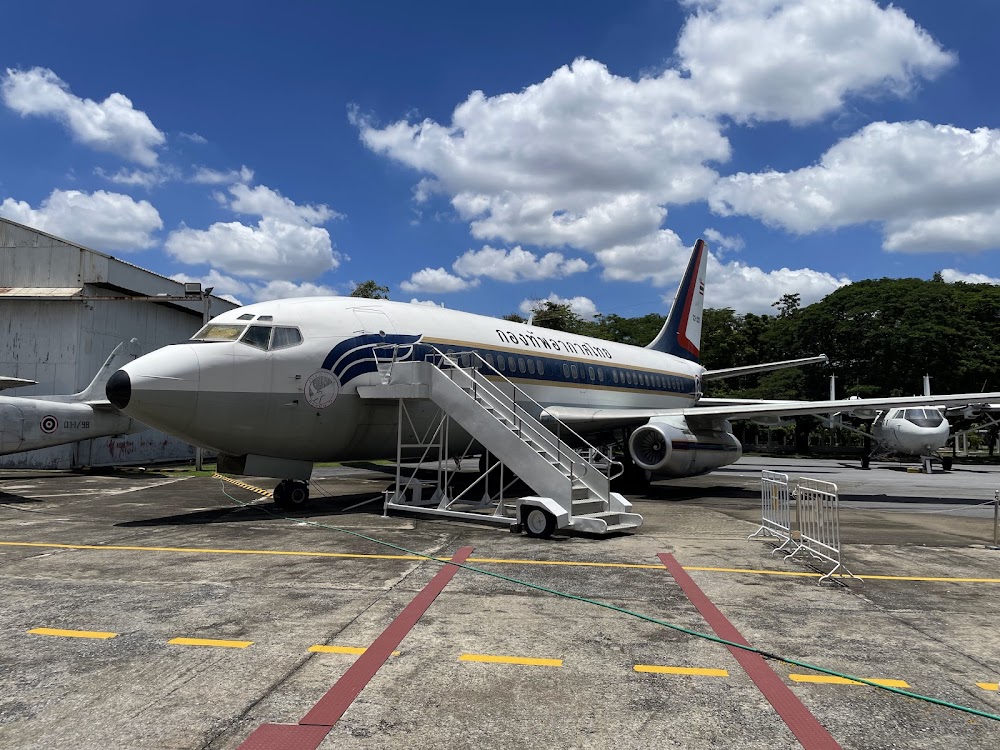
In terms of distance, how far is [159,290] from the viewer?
32.8 m

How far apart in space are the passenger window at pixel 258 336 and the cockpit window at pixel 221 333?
14 centimetres

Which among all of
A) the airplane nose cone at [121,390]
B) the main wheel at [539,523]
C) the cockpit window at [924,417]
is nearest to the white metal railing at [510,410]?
the main wheel at [539,523]

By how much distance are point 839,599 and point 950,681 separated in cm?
246

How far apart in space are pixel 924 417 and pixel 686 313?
13.1 metres

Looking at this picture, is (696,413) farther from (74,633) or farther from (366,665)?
(74,633)

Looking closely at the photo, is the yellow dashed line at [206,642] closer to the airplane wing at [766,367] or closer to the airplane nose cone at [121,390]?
the airplane nose cone at [121,390]

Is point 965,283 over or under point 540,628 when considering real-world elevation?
over

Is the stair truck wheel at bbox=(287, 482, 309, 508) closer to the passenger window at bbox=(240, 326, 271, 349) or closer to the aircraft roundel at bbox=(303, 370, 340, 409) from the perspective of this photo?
the aircraft roundel at bbox=(303, 370, 340, 409)

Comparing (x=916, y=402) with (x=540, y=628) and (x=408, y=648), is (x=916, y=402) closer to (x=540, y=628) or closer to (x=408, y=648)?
(x=540, y=628)

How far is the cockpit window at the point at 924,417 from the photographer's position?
3183 cm

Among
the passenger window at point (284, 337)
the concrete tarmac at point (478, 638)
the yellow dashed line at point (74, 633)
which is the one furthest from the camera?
the passenger window at point (284, 337)

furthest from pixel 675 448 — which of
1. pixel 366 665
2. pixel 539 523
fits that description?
pixel 366 665

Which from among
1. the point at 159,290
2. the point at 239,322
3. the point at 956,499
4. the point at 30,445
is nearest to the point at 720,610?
the point at 239,322

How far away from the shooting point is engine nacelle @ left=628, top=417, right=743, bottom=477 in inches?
694
